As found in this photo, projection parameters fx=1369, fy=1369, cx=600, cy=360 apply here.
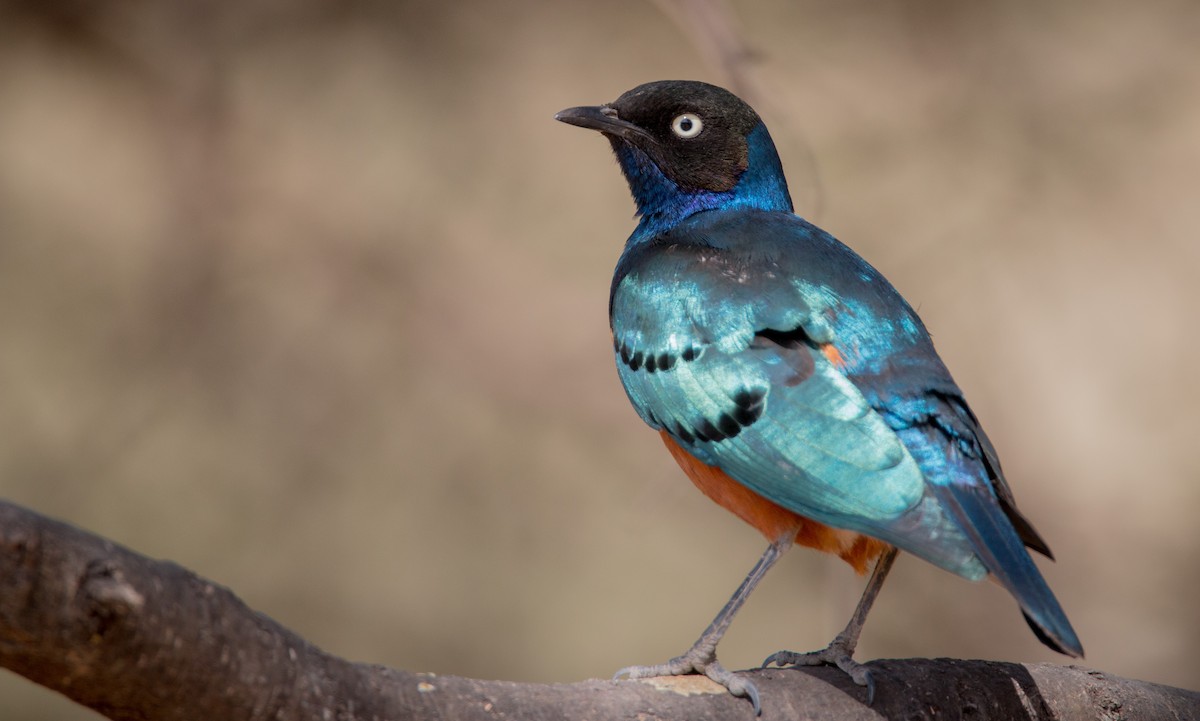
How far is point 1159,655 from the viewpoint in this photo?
290 inches

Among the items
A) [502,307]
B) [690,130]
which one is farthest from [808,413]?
[502,307]

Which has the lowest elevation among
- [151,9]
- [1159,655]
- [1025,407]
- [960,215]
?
[1159,655]

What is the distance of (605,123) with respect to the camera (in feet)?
15.4

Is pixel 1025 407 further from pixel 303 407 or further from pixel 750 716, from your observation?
pixel 750 716

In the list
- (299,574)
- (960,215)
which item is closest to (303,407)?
(299,574)

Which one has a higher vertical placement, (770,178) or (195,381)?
(195,381)

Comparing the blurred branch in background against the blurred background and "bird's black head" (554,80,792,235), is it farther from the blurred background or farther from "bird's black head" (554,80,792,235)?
the blurred background

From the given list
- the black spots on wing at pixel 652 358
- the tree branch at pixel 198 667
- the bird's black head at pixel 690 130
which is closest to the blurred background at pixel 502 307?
the bird's black head at pixel 690 130

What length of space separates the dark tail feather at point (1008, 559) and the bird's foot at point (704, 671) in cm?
65

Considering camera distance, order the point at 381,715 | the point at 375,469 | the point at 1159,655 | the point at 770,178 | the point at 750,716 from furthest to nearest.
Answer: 1. the point at 375,469
2. the point at 1159,655
3. the point at 770,178
4. the point at 750,716
5. the point at 381,715

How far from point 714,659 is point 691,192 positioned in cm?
170

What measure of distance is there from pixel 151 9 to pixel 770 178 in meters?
4.40

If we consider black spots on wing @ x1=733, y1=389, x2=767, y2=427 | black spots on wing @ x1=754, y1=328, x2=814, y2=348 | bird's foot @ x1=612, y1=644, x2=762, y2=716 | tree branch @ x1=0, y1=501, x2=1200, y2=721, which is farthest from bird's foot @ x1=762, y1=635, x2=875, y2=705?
black spots on wing @ x1=754, y1=328, x2=814, y2=348

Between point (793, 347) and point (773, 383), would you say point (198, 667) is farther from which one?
point (793, 347)
